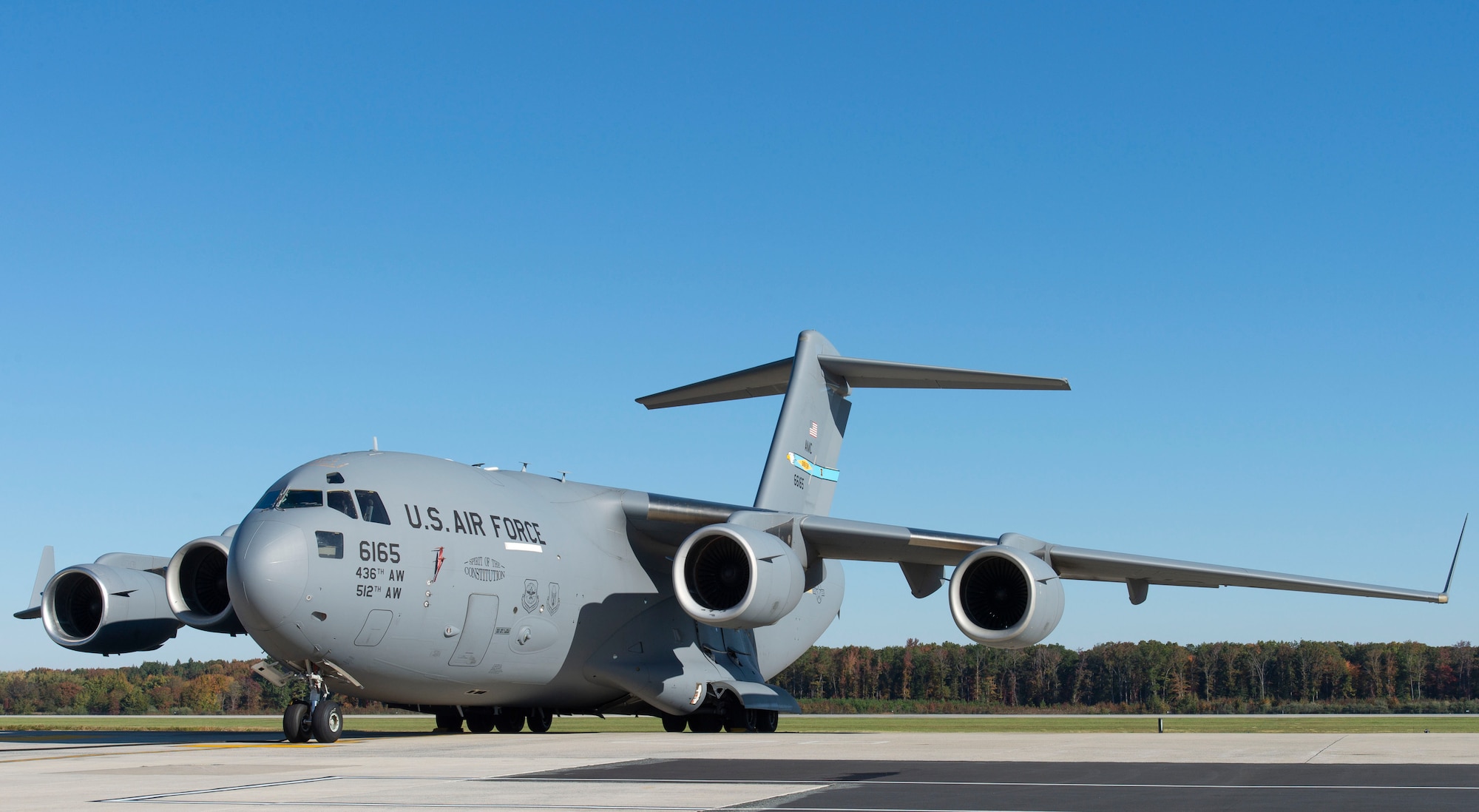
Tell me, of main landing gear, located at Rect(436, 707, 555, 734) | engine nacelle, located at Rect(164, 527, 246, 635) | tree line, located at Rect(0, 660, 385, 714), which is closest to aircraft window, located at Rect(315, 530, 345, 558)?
engine nacelle, located at Rect(164, 527, 246, 635)

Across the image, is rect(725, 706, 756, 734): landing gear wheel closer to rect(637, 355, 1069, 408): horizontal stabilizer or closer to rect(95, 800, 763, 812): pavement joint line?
rect(637, 355, 1069, 408): horizontal stabilizer

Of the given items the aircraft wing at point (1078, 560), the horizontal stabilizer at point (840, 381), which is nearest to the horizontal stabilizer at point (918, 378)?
the horizontal stabilizer at point (840, 381)

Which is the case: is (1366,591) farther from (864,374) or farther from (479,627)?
(479,627)

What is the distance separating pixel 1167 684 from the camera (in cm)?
5319

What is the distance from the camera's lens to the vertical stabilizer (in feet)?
64.3

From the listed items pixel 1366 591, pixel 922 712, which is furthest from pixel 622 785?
pixel 922 712

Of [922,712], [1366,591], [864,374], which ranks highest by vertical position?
[864,374]

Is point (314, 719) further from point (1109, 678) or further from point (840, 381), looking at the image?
point (1109, 678)

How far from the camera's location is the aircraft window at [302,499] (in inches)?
524

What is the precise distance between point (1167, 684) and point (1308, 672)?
18.3 ft

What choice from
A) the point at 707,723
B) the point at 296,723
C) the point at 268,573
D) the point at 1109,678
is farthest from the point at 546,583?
the point at 1109,678

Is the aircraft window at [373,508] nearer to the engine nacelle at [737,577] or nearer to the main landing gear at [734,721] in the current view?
the engine nacelle at [737,577]

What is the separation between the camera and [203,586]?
15.9 metres

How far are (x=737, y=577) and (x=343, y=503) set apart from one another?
4.95m
